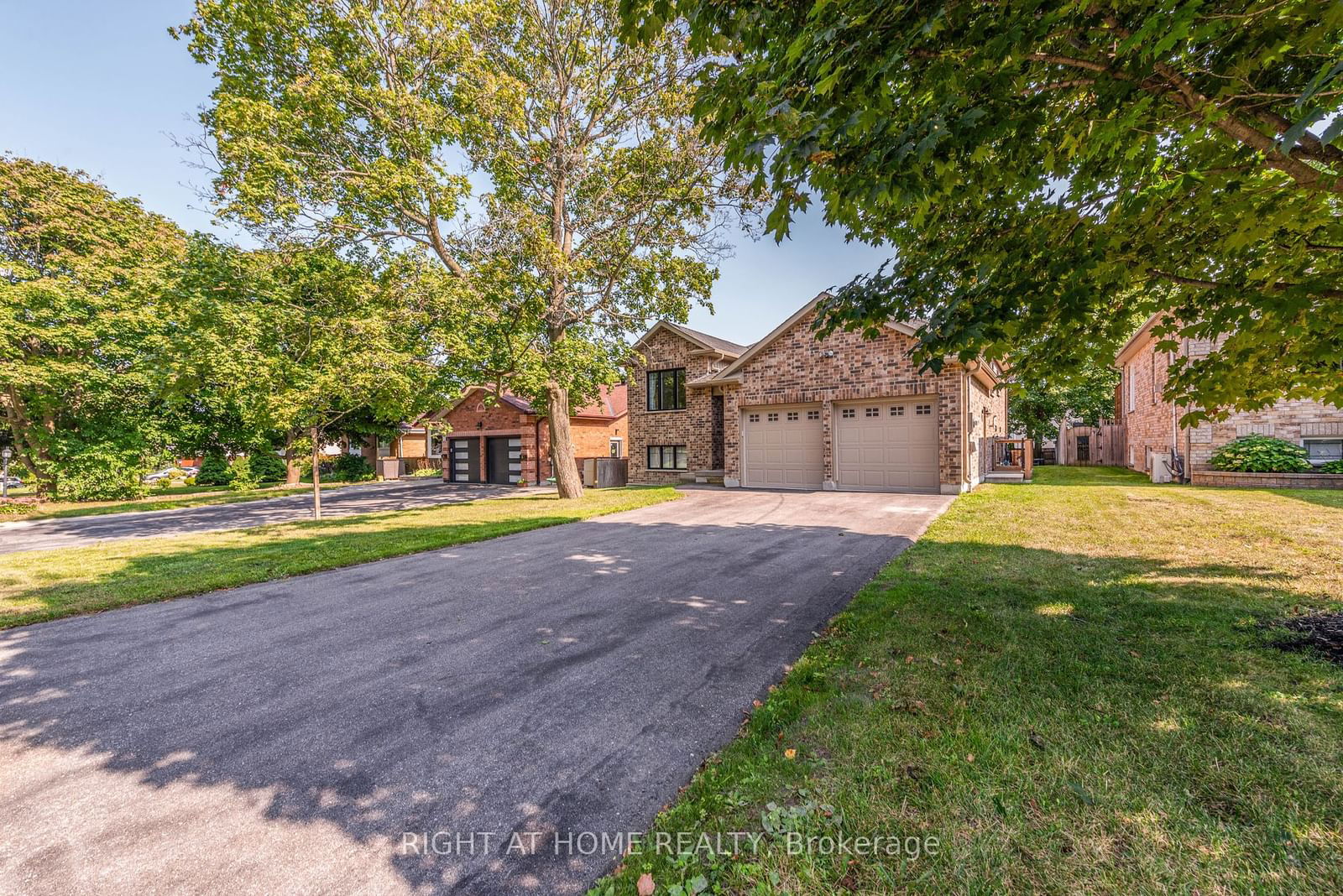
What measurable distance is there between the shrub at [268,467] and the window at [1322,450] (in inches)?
1511

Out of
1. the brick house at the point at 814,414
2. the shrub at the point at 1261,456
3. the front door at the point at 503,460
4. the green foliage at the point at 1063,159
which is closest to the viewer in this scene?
the green foliage at the point at 1063,159

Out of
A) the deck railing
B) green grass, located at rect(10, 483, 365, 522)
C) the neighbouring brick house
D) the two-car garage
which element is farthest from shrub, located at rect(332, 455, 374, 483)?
the deck railing

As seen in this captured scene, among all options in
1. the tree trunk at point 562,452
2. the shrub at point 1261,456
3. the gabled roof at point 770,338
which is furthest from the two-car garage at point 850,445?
the shrub at point 1261,456

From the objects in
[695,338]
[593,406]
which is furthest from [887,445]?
[593,406]

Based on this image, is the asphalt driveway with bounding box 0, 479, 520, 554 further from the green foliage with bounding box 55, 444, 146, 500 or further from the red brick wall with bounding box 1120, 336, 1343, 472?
the red brick wall with bounding box 1120, 336, 1343, 472

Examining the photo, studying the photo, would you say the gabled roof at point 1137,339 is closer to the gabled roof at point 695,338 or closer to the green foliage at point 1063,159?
the gabled roof at point 695,338

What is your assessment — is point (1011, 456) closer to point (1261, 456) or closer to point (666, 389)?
point (1261, 456)

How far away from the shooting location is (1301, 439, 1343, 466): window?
13.9 m

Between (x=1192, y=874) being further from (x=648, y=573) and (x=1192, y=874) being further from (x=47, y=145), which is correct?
(x=47, y=145)

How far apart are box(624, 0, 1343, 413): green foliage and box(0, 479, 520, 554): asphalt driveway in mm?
13519

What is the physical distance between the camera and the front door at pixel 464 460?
83.4ft

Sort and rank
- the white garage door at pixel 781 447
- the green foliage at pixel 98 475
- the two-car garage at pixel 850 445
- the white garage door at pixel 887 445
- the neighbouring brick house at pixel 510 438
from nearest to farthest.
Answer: the white garage door at pixel 887 445, the two-car garage at pixel 850 445, the white garage door at pixel 781 447, the green foliage at pixel 98 475, the neighbouring brick house at pixel 510 438

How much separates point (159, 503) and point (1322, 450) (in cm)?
3544

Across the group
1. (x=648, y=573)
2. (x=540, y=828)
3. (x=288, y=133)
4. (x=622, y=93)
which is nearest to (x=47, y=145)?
(x=288, y=133)
